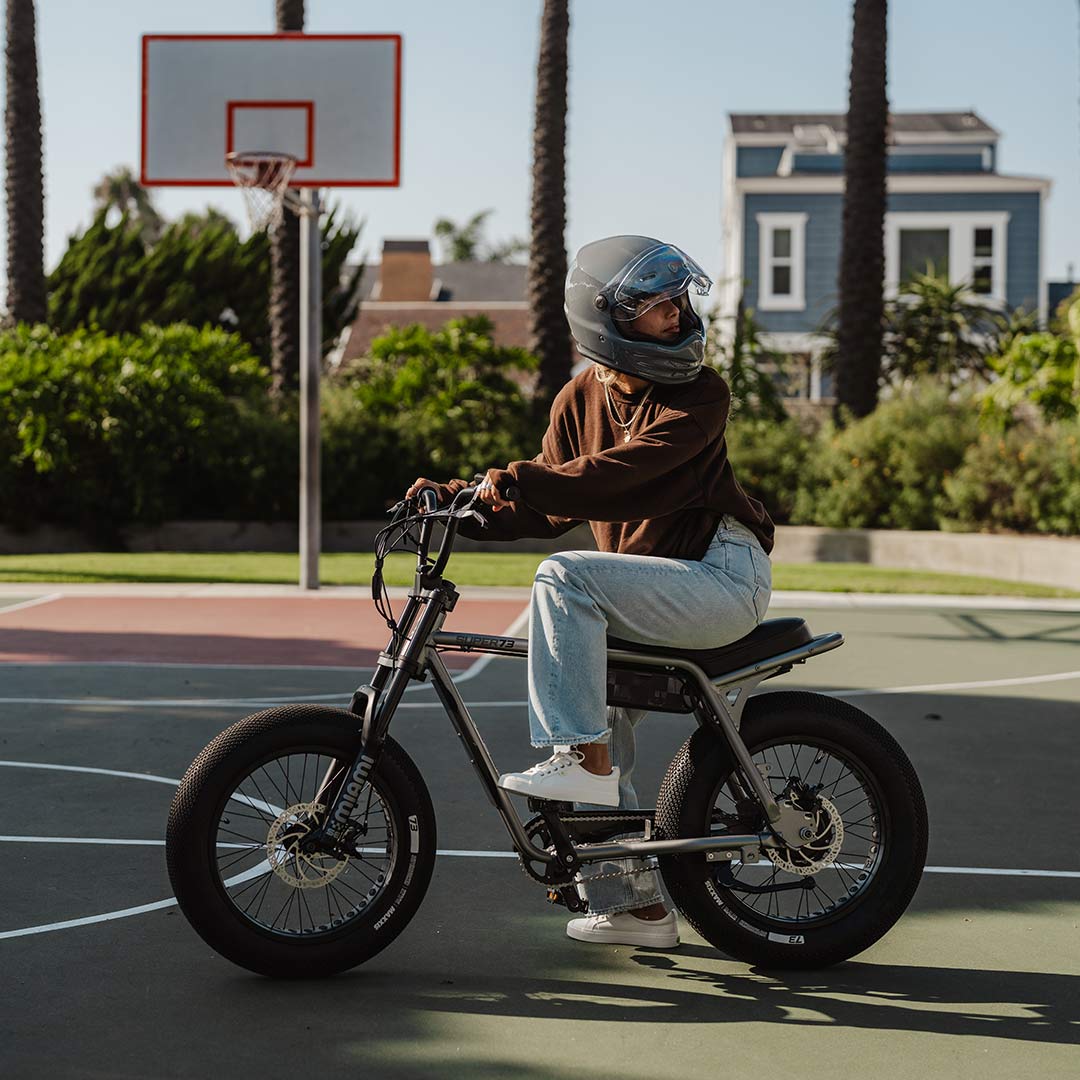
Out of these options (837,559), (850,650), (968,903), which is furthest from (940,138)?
(968,903)

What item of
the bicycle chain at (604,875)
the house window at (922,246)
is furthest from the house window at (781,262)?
the bicycle chain at (604,875)

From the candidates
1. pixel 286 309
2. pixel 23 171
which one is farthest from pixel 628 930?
pixel 23 171

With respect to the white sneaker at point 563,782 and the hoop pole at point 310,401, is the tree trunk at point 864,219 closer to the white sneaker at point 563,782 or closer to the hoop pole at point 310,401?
the hoop pole at point 310,401

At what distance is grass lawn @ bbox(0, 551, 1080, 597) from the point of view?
17.8m

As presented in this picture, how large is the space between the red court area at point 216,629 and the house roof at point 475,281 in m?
51.7

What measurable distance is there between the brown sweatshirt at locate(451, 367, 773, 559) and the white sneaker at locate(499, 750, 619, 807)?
63cm

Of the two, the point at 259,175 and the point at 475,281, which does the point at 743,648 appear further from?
the point at 475,281

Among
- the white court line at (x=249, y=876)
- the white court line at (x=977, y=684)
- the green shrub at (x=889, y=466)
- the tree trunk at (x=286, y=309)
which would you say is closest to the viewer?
the white court line at (x=249, y=876)

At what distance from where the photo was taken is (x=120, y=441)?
2306 cm

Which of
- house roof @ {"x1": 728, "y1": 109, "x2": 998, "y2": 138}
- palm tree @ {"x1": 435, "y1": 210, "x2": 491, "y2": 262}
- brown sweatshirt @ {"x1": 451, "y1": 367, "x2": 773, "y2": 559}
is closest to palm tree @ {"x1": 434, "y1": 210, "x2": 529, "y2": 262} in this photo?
palm tree @ {"x1": 435, "y1": 210, "x2": 491, "y2": 262}

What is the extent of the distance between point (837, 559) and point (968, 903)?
17235mm

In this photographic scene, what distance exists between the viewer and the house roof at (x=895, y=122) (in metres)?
42.2

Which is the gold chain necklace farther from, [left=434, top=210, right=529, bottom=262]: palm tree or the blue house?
[left=434, top=210, right=529, bottom=262]: palm tree

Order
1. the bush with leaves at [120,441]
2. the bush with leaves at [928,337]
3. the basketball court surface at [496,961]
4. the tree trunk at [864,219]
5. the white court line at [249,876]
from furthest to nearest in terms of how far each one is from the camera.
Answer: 1. the bush with leaves at [928,337]
2. the tree trunk at [864,219]
3. the bush with leaves at [120,441]
4. the white court line at [249,876]
5. the basketball court surface at [496,961]
